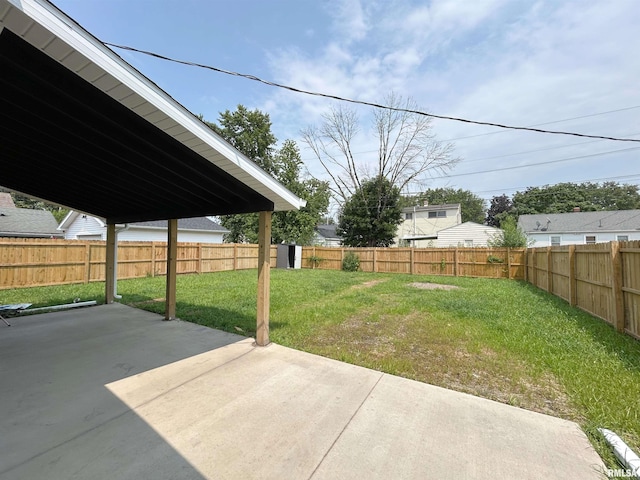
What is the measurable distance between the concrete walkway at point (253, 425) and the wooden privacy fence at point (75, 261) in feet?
22.6

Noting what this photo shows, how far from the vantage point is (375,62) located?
27.1 ft

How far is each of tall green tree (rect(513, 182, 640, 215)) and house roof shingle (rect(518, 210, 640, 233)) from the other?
17.5 m

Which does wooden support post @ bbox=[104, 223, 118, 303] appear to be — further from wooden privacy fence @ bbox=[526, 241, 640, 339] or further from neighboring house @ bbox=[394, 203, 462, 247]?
neighboring house @ bbox=[394, 203, 462, 247]

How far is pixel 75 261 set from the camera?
9.45 meters

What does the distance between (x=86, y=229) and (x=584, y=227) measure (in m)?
32.4

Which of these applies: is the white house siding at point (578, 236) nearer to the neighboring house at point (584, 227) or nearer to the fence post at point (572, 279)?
the neighboring house at point (584, 227)

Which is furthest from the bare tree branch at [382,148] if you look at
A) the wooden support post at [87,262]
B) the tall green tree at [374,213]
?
the wooden support post at [87,262]

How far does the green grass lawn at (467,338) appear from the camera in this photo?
2.78 m

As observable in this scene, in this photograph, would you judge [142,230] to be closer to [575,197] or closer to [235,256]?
[235,256]

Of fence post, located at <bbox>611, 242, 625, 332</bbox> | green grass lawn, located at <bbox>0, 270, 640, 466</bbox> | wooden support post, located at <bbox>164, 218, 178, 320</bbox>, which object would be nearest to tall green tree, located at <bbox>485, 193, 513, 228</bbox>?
green grass lawn, located at <bbox>0, 270, 640, 466</bbox>

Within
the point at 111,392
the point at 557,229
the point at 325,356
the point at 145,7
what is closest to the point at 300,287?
the point at 325,356

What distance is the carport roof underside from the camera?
189cm

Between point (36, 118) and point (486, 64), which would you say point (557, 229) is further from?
point (36, 118)

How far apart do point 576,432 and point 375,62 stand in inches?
350
